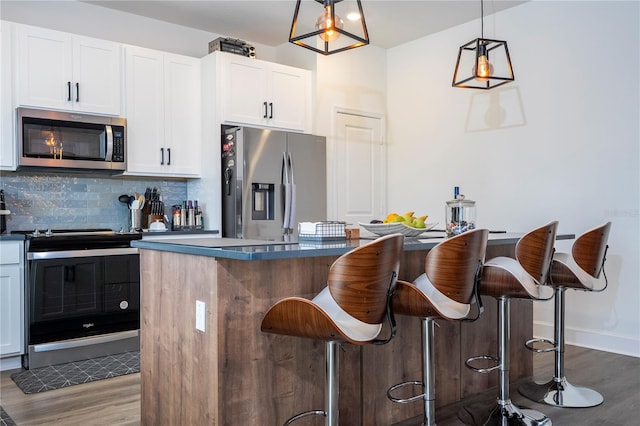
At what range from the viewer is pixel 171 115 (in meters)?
4.56

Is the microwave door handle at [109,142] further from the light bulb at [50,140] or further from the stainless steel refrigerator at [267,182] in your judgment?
the stainless steel refrigerator at [267,182]

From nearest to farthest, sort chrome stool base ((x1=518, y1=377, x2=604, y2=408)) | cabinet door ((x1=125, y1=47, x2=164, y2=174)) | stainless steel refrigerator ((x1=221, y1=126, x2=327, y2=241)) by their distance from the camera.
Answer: chrome stool base ((x1=518, y1=377, x2=604, y2=408)) < cabinet door ((x1=125, y1=47, x2=164, y2=174)) < stainless steel refrigerator ((x1=221, y1=126, x2=327, y2=241))

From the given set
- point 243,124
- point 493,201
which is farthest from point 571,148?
point 243,124

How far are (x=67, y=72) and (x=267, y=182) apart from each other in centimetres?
176

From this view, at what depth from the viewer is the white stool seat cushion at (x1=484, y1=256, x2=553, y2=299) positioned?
2.40 m

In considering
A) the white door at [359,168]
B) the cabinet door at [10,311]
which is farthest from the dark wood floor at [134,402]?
the white door at [359,168]

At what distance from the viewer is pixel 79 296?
3.75 meters

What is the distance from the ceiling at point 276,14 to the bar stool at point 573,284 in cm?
249

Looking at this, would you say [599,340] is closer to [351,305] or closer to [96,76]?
[351,305]

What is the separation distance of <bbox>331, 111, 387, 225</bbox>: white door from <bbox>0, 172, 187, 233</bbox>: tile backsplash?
1755 mm

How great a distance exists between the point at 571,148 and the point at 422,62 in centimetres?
184

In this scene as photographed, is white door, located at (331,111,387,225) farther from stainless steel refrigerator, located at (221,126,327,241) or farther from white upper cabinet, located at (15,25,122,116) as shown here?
white upper cabinet, located at (15,25,122,116)

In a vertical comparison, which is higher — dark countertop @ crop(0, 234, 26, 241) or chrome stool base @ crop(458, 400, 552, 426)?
dark countertop @ crop(0, 234, 26, 241)

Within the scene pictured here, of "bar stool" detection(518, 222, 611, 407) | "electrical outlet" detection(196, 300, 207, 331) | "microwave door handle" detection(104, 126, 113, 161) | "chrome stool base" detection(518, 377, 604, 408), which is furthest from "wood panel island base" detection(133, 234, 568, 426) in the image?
"microwave door handle" detection(104, 126, 113, 161)
